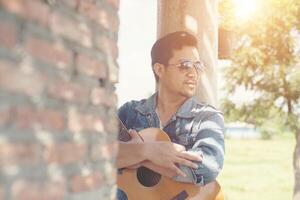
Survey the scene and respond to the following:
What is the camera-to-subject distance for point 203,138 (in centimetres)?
369

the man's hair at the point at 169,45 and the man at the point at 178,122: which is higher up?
the man's hair at the point at 169,45

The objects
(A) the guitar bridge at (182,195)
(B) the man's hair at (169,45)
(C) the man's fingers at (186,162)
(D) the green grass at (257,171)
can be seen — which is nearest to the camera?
(C) the man's fingers at (186,162)


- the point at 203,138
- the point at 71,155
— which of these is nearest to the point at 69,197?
the point at 71,155

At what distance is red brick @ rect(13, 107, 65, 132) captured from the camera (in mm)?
1792

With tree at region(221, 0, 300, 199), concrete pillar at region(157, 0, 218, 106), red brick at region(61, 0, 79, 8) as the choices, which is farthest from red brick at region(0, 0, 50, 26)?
tree at region(221, 0, 300, 199)

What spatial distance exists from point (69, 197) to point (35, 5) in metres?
0.65

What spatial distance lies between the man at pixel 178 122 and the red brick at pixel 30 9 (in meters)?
1.77


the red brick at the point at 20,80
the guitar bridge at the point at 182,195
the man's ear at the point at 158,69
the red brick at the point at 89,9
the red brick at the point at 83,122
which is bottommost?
the guitar bridge at the point at 182,195

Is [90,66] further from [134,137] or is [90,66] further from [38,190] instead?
[134,137]

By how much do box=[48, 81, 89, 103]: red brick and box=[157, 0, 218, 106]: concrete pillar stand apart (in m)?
2.66

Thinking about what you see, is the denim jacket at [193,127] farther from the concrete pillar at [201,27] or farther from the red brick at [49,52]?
the red brick at [49,52]

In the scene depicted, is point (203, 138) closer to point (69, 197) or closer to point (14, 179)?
point (69, 197)

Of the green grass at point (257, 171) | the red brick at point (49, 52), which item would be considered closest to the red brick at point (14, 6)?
the red brick at point (49, 52)

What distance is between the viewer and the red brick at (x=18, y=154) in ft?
5.61
